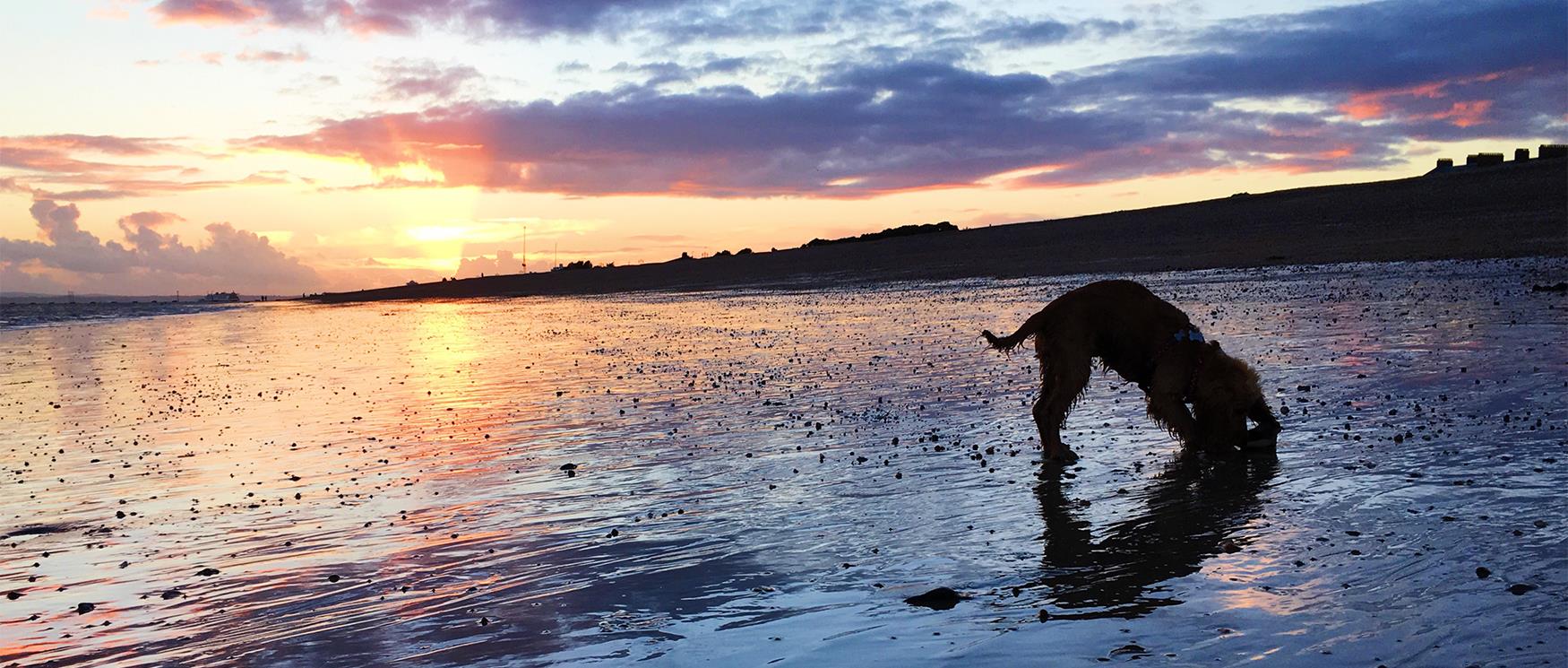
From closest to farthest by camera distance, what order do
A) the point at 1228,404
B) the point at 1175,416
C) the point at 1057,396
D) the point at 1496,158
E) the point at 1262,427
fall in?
the point at 1262,427 → the point at 1228,404 → the point at 1175,416 → the point at 1057,396 → the point at 1496,158

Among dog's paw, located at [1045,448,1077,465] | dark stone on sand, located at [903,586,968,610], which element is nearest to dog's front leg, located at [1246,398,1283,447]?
dog's paw, located at [1045,448,1077,465]

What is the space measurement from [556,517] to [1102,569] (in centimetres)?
444

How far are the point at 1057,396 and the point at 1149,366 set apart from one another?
971 millimetres

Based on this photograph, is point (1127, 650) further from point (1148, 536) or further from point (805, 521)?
point (805, 521)

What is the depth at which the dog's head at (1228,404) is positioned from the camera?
34.9ft

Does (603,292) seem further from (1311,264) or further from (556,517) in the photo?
(556,517)

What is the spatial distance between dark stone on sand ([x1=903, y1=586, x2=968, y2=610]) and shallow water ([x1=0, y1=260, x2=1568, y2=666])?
0.13m

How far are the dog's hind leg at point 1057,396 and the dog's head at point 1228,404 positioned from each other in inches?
43.4

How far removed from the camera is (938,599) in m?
6.54

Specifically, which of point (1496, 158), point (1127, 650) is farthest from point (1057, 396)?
point (1496, 158)

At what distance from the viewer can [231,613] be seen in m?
7.16

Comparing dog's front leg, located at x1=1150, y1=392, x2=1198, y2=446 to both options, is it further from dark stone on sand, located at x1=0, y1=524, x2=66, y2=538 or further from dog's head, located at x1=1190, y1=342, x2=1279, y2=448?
dark stone on sand, located at x1=0, y1=524, x2=66, y2=538

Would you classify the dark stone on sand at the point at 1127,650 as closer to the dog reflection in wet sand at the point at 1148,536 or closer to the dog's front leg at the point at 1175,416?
the dog reflection in wet sand at the point at 1148,536

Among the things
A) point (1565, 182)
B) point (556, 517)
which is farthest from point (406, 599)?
point (1565, 182)
